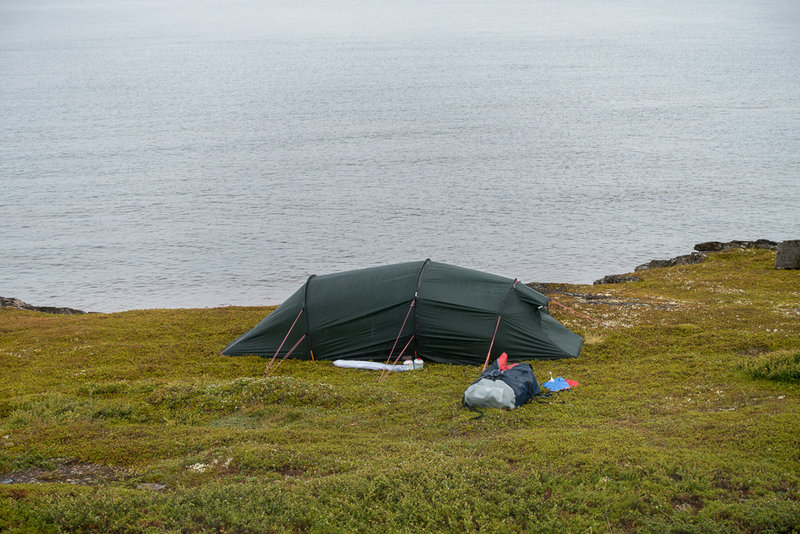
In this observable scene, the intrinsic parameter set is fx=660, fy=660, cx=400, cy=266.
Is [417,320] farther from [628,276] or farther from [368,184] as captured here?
[368,184]

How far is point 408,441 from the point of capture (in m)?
16.9

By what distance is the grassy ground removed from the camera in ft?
41.4

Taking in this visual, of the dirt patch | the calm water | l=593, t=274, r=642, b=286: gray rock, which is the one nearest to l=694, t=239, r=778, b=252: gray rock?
the calm water

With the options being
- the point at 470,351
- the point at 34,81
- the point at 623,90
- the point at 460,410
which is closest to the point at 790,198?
the point at 470,351

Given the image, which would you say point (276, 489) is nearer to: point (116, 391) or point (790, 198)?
point (116, 391)

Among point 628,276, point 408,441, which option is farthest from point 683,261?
point 408,441

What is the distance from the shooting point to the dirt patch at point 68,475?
15.0 meters

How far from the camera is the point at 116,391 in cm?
2212

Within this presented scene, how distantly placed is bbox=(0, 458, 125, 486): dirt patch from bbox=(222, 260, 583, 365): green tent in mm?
10696

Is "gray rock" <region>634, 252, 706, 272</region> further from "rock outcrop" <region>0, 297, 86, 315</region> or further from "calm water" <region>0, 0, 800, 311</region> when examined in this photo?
"rock outcrop" <region>0, 297, 86, 315</region>

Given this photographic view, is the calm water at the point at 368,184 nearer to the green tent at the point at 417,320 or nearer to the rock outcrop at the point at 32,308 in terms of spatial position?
the rock outcrop at the point at 32,308

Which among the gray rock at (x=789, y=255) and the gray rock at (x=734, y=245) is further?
the gray rock at (x=734, y=245)

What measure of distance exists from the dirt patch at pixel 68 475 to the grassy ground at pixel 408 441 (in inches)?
2.7

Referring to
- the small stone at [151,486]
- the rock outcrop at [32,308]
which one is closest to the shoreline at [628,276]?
the rock outcrop at [32,308]
